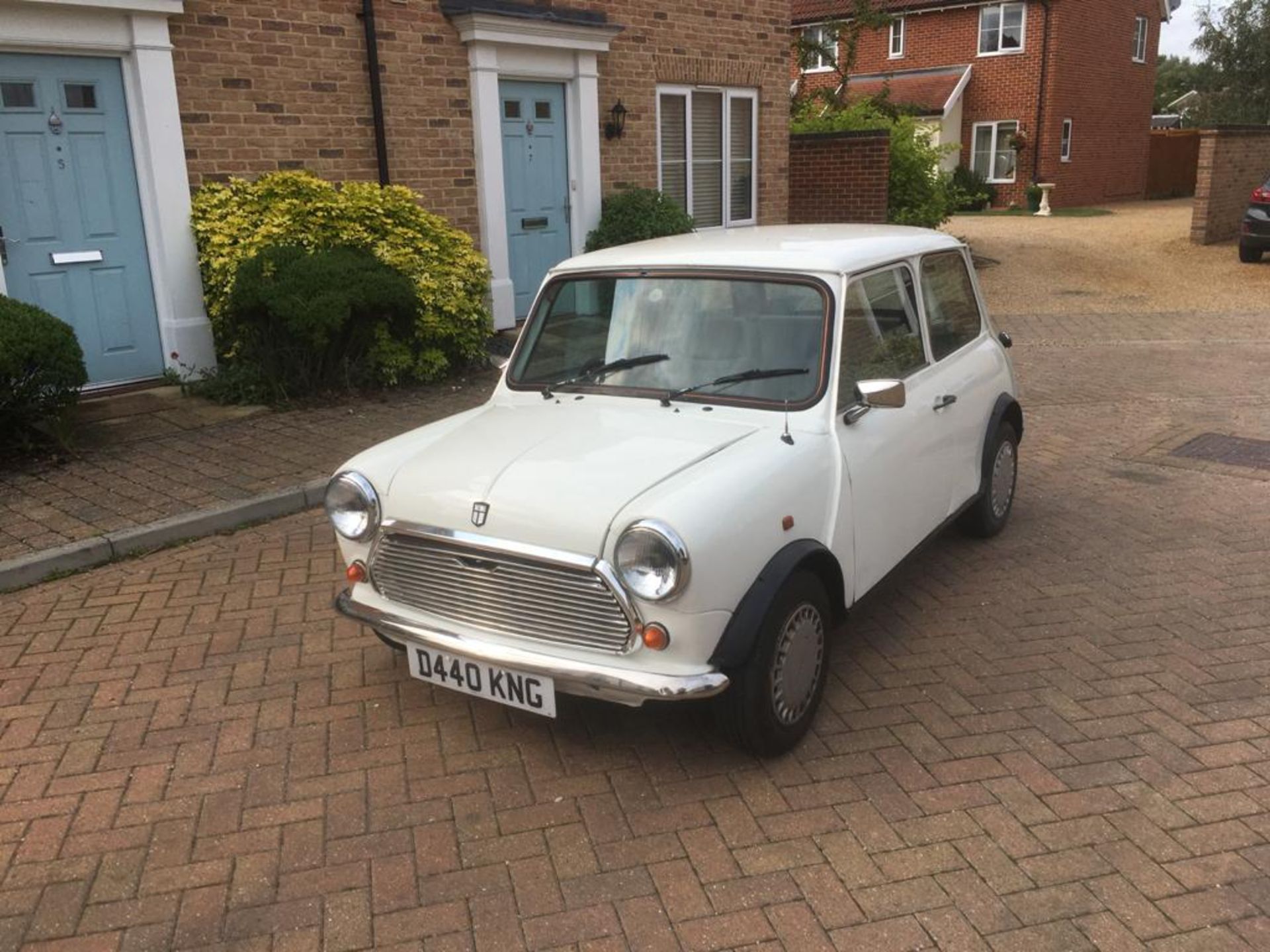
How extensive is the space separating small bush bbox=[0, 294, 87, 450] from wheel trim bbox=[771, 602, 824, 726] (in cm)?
490

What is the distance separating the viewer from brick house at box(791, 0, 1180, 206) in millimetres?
28562

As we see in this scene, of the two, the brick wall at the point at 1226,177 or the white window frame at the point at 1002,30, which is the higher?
the white window frame at the point at 1002,30

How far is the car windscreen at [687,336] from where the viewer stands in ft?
13.0

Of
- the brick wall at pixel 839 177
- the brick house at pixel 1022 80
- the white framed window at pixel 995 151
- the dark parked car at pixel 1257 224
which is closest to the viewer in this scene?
the brick wall at pixel 839 177

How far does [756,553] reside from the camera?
334 cm

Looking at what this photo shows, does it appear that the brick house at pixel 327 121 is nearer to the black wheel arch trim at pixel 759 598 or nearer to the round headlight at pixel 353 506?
the round headlight at pixel 353 506

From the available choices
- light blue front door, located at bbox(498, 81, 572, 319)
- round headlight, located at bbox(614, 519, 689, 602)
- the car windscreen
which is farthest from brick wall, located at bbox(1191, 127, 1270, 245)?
round headlight, located at bbox(614, 519, 689, 602)

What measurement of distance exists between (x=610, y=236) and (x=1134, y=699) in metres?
8.47

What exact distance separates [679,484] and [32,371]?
186 inches

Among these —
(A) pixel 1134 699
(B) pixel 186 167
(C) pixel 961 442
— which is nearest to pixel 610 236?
(B) pixel 186 167

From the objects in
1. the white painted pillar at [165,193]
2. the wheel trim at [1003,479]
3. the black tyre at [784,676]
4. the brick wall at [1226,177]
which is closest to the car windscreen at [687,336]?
the black tyre at [784,676]

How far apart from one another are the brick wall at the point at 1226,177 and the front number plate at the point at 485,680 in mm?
19523

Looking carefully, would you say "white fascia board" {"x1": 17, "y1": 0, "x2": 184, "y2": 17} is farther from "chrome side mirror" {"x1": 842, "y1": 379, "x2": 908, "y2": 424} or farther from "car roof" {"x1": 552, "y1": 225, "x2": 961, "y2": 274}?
"chrome side mirror" {"x1": 842, "y1": 379, "x2": 908, "y2": 424}

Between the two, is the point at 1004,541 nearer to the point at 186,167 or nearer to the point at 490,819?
the point at 490,819
